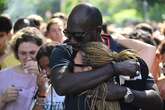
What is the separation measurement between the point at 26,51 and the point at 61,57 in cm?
219

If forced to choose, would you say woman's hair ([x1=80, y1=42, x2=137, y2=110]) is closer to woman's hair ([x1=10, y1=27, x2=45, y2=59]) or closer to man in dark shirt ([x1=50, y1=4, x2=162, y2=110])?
man in dark shirt ([x1=50, y1=4, x2=162, y2=110])

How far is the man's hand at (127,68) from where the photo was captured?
156 inches

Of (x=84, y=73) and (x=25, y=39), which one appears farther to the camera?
(x=25, y=39)

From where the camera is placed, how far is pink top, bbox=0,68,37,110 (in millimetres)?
5738

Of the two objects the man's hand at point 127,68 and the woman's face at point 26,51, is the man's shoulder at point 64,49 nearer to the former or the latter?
the man's hand at point 127,68

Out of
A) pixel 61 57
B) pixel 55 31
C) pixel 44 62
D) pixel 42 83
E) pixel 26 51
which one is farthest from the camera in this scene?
pixel 55 31

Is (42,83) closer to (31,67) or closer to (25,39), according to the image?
(31,67)

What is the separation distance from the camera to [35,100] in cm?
555

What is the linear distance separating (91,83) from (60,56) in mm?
272

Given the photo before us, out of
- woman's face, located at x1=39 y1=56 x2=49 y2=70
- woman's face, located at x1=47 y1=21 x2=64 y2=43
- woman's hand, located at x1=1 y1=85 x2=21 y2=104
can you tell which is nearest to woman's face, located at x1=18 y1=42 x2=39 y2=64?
woman's face, located at x1=39 y1=56 x2=49 y2=70

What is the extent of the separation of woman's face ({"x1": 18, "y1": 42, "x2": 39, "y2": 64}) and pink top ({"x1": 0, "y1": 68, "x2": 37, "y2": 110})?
7.9 inches

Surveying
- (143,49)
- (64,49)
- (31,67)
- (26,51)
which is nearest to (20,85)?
(31,67)

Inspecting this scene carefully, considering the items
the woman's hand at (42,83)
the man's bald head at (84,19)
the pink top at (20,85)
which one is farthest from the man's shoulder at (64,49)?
the pink top at (20,85)

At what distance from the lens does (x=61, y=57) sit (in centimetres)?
405
